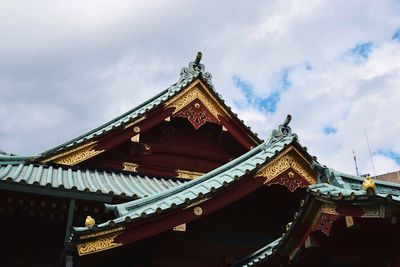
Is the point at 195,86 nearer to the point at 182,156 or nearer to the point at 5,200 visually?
the point at 182,156

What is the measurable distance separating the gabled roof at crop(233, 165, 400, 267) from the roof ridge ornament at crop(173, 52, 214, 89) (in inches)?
268

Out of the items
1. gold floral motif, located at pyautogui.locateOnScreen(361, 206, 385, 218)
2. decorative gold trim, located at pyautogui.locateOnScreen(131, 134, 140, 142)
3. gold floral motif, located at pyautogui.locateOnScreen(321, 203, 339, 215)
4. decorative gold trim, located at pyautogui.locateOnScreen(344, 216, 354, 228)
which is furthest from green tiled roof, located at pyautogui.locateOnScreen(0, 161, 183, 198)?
gold floral motif, located at pyautogui.locateOnScreen(361, 206, 385, 218)

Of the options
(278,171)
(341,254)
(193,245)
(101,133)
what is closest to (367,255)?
(341,254)

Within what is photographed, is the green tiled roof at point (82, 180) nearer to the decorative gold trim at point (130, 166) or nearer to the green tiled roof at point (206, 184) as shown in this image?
the decorative gold trim at point (130, 166)

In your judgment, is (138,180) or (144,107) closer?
(138,180)

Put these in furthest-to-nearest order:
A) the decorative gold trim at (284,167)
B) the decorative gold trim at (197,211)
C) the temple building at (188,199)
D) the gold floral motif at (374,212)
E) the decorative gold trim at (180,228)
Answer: the decorative gold trim at (284,167) → the decorative gold trim at (197,211) → the decorative gold trim at (180,228) → the temple building at (188,199) → the gold floral motif at (374,212)

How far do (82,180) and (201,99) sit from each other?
4.18m

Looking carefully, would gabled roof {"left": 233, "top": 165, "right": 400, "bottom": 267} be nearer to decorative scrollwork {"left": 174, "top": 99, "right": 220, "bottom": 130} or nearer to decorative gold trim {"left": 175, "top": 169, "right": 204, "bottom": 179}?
decorative gold trim {"left": 175, "top": 169, "right": 204, "bottom": 179}

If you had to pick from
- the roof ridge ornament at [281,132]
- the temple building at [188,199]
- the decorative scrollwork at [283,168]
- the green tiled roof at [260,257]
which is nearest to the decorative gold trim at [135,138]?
the temple building at [188,199]

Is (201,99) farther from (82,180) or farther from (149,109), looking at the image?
(82,180)

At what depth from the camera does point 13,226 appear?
32.2ft

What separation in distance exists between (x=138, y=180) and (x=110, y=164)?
2.93ft

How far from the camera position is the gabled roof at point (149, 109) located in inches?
454

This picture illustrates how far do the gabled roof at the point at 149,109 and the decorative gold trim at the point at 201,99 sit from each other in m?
0.11
